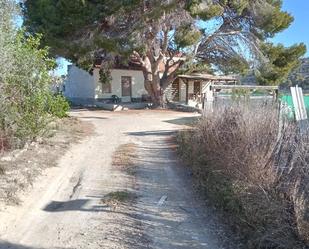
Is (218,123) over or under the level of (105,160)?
over

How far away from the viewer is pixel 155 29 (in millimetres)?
25156

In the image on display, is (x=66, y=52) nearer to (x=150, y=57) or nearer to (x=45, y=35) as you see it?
(x=45, y=35)

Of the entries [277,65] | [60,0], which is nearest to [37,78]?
[60,0]

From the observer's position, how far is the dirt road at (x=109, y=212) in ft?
18.2

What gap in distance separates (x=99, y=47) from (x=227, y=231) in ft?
66.2

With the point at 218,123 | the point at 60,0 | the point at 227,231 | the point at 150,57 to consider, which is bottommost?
the point at 227,231

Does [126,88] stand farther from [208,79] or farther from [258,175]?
[258,175]

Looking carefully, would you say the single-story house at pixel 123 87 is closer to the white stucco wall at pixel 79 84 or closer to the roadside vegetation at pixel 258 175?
the white stucco wall at pixel 79 84

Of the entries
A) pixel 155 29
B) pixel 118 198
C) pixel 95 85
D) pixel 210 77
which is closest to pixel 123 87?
pixel 95 85

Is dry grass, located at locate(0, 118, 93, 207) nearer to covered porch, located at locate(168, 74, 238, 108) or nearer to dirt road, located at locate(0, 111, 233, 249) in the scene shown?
dirt road, located at locate(0, 111, 233, 249)

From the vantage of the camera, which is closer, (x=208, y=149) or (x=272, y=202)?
(x=272, y=202)

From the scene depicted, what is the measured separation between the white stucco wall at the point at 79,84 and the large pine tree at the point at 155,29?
5149 millimetres

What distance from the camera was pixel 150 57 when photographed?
29.2 metres

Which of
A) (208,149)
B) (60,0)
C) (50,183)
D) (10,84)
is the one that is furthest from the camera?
(60,0)
